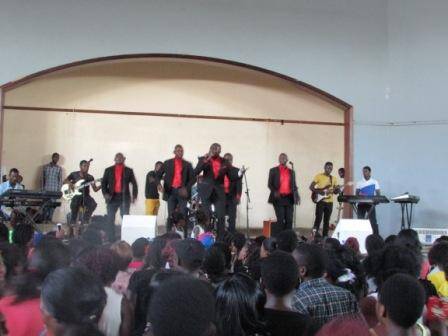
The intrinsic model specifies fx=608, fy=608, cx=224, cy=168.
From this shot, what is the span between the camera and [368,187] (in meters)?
12.0

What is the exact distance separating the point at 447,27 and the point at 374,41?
1.47 meters

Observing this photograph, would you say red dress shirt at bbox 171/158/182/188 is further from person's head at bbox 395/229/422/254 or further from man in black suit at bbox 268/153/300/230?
person's head at bbox 395/229/422/254

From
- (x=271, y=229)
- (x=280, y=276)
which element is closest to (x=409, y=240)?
(x=280, y=276)

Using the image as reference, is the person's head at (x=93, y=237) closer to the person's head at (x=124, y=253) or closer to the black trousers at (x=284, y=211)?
the person's head at (x=124, y=253)

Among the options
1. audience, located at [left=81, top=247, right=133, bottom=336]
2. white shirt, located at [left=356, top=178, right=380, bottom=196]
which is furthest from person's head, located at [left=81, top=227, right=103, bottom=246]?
white shirt, located at [left=356, top=178, right=380, bottom=196]

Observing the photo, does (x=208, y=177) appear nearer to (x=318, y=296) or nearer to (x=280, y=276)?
(x=318, y=296)

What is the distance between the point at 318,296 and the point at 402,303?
2.60ft

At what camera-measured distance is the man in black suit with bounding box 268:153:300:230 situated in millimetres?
10648

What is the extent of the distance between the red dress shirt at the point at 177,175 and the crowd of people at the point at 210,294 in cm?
538

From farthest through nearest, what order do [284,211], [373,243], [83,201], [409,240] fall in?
[83,201] → [284,211] → [409,240] → [373,243]

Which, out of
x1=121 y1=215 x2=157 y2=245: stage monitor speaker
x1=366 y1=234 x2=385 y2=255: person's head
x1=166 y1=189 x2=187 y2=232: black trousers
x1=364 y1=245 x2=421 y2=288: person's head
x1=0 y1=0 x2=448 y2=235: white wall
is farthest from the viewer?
x1=0 y1=0 x2=448 y2=235: white wall

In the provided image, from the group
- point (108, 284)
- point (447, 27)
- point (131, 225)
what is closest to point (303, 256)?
point (108, 284)

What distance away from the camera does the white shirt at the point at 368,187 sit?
11961 mm

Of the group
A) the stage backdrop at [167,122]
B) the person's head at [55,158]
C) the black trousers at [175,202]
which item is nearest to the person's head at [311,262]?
the black trousers at [175,202]
